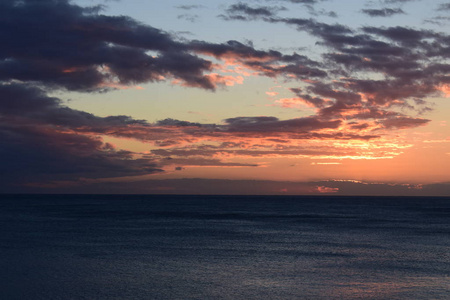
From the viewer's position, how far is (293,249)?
182 ft

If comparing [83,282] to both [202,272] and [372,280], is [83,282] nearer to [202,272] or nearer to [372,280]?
[202,272]

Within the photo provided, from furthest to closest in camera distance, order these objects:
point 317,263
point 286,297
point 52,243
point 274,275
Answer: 1. point 52,243
2. point 317,263
3. point 274,275
4. point 286,297

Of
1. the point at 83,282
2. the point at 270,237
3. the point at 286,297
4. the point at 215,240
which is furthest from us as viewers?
the point at 270,237

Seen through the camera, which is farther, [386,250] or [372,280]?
[386,250]

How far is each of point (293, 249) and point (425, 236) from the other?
27.2m

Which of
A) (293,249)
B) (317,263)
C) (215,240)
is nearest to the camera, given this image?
(317,263)

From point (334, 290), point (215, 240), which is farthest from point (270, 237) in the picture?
point (334, 290)

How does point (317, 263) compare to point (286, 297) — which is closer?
point (286, 297)

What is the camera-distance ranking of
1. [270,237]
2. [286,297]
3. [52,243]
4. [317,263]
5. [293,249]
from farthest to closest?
[270,237], [52,243], [293,249], [317,263], [286,297]

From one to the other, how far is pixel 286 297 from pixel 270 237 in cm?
3747

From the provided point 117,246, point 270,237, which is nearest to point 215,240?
point 270,237

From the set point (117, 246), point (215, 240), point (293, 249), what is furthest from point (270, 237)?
point (117, 246)

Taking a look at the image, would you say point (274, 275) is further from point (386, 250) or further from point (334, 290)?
point (386, 250)

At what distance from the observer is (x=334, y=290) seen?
3375cm
